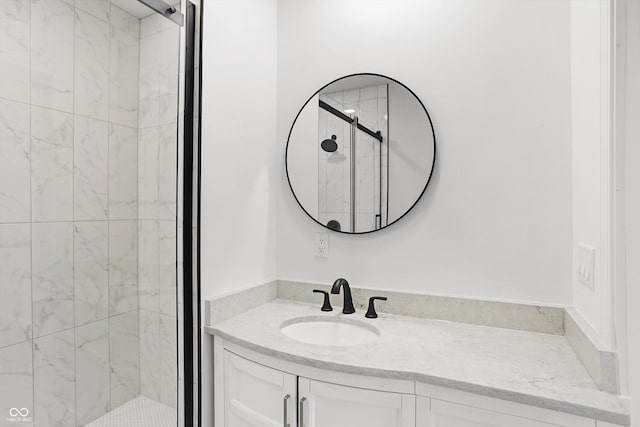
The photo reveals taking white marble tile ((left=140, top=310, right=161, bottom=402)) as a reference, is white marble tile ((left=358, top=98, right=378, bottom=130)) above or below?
above

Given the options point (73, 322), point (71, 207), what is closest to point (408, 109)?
point (71, 207)

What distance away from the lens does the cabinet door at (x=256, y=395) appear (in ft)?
4.03

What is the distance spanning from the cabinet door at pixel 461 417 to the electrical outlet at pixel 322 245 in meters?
0.87

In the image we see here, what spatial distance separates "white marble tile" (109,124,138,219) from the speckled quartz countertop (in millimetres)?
567

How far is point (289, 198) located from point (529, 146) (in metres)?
1.09

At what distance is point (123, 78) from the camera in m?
1.19

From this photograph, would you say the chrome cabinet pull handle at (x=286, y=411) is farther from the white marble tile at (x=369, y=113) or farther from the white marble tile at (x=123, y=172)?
the white marble tile at (x=369, y=113)

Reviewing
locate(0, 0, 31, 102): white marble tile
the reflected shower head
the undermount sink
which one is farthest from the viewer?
the reflected shower head

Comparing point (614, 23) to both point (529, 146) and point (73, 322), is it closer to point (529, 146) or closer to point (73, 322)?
point (529, 146)

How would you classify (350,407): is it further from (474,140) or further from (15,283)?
(474,140)

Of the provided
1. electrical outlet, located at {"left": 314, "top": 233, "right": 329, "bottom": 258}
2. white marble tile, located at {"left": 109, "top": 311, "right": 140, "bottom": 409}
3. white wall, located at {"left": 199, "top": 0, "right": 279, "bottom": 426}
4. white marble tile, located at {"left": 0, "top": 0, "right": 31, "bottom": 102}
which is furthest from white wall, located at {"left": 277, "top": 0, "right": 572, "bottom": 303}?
white marble tile, located at {"left": 0, "top": 0, "right": 31, "bottom": 102}

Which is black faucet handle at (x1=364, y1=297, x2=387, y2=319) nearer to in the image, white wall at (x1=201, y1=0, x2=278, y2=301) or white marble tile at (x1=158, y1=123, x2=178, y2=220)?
white wall at (x1=201, y1=0, x2=278, y2=301)

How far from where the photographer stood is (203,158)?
148cm

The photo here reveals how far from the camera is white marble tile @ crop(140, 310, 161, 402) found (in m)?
1.25
